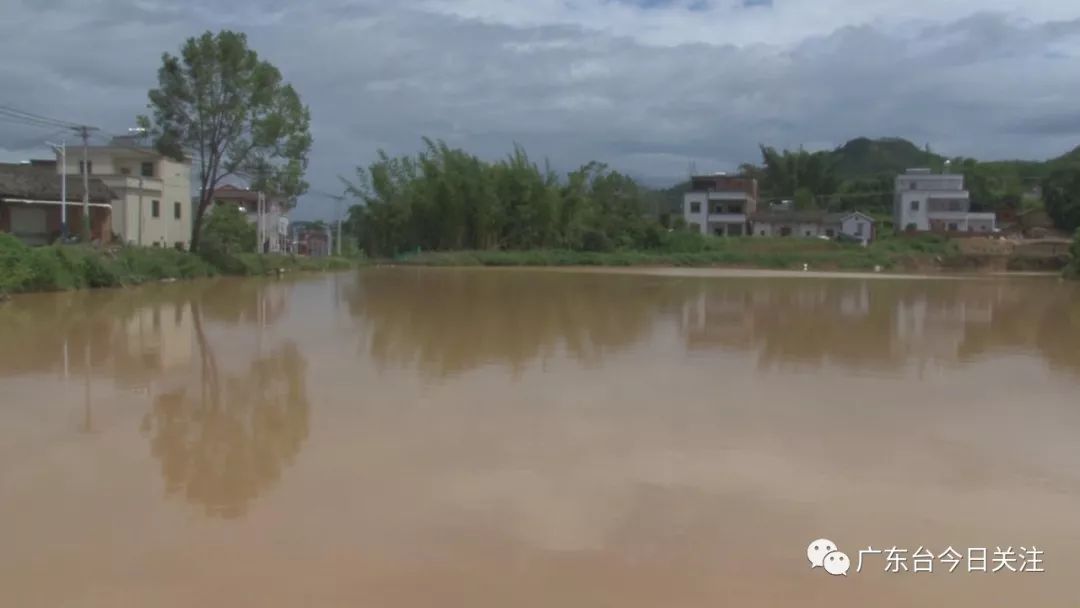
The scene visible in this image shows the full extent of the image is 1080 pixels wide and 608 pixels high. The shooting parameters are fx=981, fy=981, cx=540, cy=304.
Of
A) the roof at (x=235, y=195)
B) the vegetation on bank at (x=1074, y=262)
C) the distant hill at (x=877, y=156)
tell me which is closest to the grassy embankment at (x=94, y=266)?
the roof at (x=235, y=195)

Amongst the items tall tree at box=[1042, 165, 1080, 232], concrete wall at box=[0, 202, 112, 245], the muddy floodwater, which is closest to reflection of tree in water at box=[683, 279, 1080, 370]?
the muddy floodwater

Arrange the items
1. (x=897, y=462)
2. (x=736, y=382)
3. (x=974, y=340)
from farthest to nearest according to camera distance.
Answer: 1. (x=974, y=340)
2. (x=736, y=382)
3. (x=897, y=462)

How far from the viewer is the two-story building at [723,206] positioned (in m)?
59.2

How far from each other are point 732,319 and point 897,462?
11.0 meters

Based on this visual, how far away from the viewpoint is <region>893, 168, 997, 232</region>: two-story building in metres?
55.9

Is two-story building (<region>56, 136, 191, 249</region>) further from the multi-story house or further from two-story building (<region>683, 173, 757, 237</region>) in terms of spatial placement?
two-story building (<region>683, 173, 757, 237</region>)

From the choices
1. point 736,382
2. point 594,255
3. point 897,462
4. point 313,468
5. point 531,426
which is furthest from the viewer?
point 594,255

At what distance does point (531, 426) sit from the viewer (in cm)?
749

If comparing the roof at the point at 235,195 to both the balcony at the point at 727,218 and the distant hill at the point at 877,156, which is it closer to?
the balcony at the point at 727,218

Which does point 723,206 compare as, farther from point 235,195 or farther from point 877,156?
point 877,156

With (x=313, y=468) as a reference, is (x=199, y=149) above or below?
above

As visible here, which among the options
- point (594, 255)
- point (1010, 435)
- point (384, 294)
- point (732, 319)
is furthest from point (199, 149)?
point (1010, 435)

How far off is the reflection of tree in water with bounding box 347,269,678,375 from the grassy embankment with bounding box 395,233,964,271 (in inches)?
510

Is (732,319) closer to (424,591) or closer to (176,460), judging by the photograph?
(176,460)
